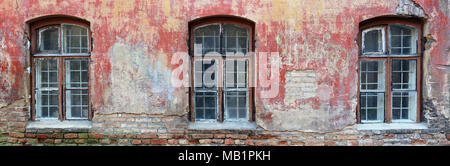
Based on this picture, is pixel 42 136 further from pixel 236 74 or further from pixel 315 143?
pixel 315 143

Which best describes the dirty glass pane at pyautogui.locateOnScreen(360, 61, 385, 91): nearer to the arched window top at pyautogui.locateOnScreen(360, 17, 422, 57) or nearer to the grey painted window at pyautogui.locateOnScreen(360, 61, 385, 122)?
the grey painted window at pyautogui.locateOnScreen(360, 61, 385, 122)

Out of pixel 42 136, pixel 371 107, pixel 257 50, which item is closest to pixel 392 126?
pixel 371 107

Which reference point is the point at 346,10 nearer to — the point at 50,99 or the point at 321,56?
the point at 321,56

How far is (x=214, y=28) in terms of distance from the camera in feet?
15.3

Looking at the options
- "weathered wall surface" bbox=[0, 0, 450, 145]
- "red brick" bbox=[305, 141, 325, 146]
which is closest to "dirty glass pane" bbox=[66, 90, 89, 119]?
"weathered wall surface" bbox=[0, 0, 450, 145]

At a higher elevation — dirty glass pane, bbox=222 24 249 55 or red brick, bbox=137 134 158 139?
dirty glass pane, bbox=222 24 249 55

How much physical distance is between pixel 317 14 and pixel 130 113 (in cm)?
301

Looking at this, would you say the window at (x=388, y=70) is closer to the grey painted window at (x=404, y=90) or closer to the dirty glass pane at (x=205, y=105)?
the grey painted window at (x=404, y=90)

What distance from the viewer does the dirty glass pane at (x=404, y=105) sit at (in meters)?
4.71

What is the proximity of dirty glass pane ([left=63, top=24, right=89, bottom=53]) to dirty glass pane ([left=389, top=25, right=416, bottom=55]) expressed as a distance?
14.8ft

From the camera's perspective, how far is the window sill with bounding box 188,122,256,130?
455 centimetres

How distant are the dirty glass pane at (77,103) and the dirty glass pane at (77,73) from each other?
0.34 feet

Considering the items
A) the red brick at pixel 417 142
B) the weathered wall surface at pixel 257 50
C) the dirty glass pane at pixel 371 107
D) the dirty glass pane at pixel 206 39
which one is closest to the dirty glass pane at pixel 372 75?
A: the dirty glass pane at pixel 371 107
